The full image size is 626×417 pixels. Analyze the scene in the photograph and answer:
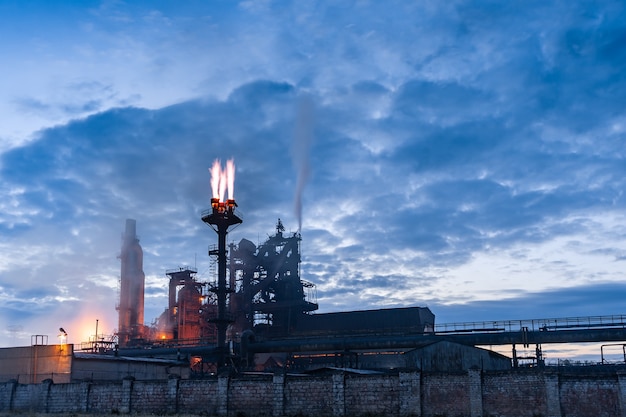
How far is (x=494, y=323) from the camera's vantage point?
50.1 m

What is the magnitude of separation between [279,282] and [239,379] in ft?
114

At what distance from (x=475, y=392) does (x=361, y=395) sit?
5.73 m

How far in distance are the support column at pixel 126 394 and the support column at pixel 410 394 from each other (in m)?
16.1

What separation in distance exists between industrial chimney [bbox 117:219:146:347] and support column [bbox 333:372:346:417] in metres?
50.1

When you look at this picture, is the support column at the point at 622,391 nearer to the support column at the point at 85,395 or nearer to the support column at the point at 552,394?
the support column at the point at 552,394

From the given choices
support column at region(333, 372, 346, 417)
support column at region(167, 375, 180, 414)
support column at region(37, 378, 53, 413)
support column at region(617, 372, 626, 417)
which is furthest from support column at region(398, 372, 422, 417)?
support column at region(37, 378, 53, 413)

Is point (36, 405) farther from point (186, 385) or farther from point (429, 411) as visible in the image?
point (429, 411)

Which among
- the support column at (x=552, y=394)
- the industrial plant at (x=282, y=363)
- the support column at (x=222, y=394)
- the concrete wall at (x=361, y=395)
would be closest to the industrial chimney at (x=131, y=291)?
the industrial plant at (x=282, y=363)

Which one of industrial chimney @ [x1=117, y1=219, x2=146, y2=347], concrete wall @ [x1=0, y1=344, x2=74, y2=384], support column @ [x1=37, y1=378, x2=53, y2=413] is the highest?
industrial chimney @ [x1=117, y1=219, x2=146, y2=347]

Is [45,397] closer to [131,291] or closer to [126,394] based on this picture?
[126,394]

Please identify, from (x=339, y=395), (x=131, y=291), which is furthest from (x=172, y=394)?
(x=131, y=291)

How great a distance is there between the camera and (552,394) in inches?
1169

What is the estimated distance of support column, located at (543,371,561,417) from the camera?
29.5 meters

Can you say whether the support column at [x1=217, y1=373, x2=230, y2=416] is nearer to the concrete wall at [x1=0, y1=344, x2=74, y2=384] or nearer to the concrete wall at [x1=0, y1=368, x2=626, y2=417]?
the concrete wall at [x1=0, y1=368, x2=626, y2=417]
